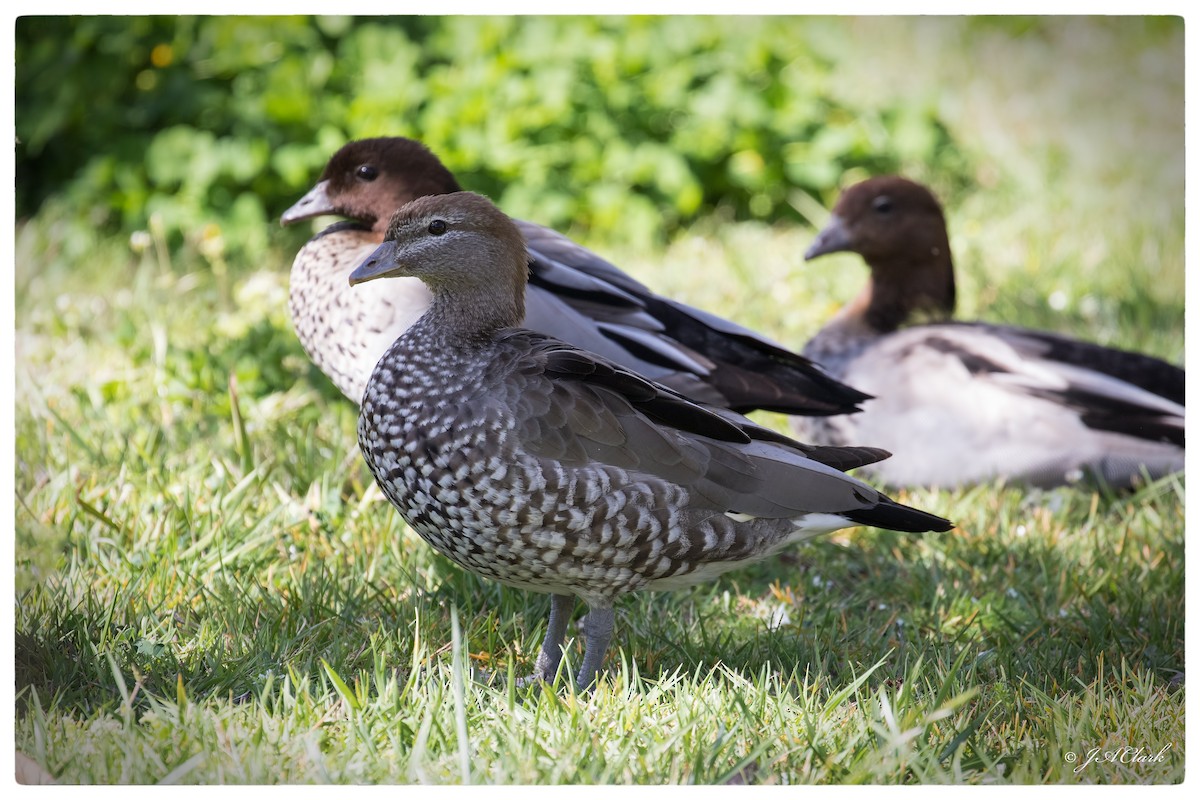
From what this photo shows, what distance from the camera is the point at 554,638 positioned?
9.48 ft

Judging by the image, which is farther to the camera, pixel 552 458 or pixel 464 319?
pixel 464 319

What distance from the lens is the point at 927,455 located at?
423 cm

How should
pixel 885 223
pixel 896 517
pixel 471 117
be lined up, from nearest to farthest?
pixel 896 517, pixel 885 223, pixel 471 117

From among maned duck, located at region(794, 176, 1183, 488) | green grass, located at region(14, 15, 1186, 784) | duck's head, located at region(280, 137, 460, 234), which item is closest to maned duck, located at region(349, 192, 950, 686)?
green grass, located at region(14, 15, 1186, 784)

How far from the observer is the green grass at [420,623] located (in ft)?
8.08

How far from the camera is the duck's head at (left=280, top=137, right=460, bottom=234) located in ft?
12.2

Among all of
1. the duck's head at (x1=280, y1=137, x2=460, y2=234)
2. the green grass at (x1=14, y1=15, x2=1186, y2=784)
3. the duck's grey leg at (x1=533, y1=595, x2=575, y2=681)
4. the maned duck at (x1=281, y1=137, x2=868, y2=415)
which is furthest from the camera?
the duck's head at (x1=280, y1=137, x2=460, y2=234)

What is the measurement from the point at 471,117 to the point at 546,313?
283cm

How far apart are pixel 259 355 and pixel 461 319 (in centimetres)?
173

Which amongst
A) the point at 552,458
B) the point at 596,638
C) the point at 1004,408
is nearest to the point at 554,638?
the point at 596,638

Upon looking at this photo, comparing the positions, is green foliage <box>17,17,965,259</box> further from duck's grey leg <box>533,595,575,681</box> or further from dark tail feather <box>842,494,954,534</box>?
dark tail feather <box>842,494,954,534</box>

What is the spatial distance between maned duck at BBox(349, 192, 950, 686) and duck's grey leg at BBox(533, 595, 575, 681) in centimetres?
8
